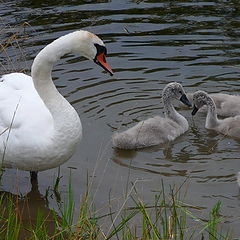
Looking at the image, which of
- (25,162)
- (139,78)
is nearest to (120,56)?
(139,78)

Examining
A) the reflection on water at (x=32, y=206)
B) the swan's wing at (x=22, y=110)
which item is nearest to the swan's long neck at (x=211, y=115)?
the swan's wing at (x=22, y=110)

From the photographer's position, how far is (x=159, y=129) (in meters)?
7.82

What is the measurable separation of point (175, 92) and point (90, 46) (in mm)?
2490

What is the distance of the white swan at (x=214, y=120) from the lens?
7.88m

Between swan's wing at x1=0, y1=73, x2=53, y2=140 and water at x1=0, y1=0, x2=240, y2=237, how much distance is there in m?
0.56

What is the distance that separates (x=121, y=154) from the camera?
7.56 m

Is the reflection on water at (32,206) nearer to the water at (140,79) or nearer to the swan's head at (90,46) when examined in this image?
the water at (140,79)

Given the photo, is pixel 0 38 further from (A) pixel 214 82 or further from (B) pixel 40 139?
(B) pixel 40 139

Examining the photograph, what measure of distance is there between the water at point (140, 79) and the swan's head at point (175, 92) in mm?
336

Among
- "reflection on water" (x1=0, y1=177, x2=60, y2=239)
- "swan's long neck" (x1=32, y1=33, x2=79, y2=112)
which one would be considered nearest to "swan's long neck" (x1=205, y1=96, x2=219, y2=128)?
"reflection on water" (x1=0, y1=177, x2=60, y2=239)

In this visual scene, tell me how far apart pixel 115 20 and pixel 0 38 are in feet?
6.93

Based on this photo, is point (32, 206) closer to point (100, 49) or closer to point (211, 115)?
point (100, 49)

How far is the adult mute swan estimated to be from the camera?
6.03 meters

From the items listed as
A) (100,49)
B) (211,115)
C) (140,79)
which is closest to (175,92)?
(211,115)
